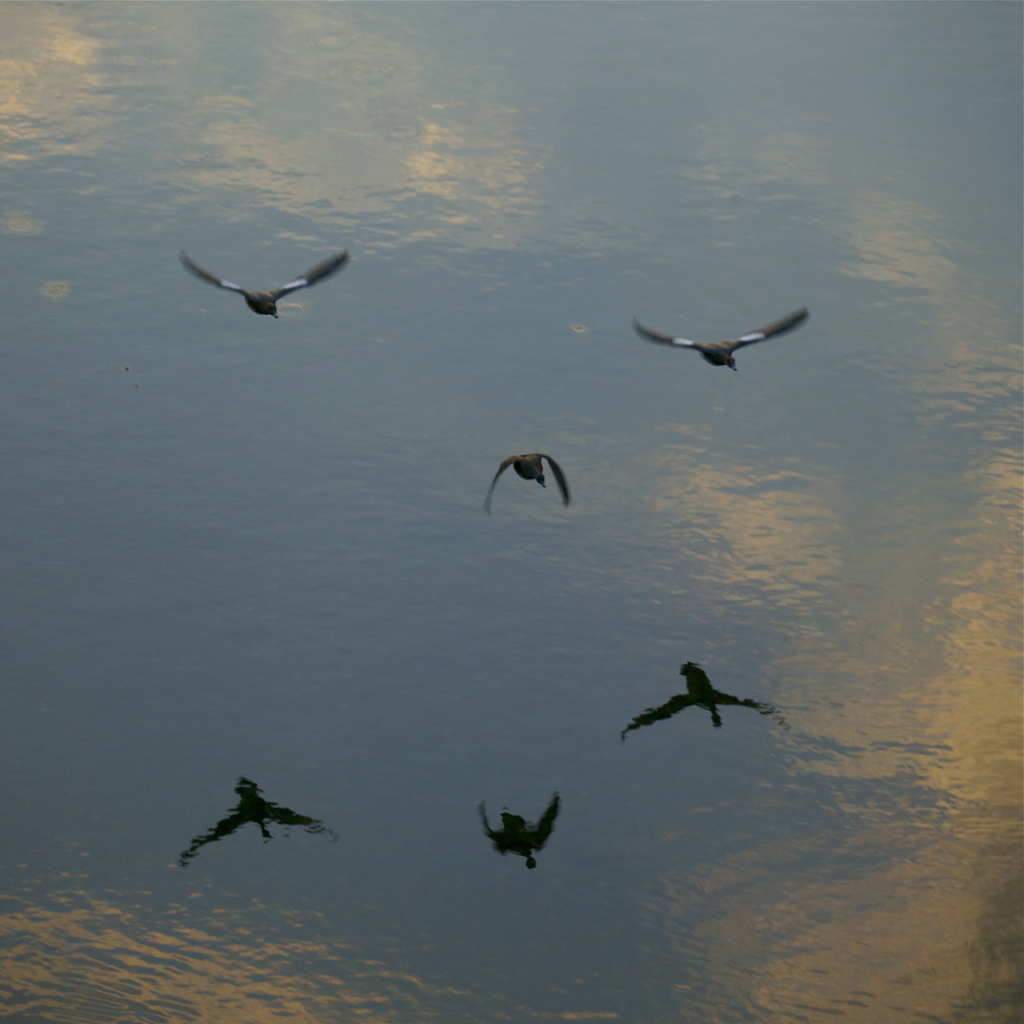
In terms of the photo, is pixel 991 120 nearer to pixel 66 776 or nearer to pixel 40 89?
A: pixel 40 89

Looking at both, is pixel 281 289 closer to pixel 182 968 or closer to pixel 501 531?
pixel 501 531

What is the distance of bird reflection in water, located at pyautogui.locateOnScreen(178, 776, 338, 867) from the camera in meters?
22.3

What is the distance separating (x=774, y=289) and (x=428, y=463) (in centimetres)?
1183

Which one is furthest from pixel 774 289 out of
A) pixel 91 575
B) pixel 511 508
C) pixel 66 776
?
pixel 66 776

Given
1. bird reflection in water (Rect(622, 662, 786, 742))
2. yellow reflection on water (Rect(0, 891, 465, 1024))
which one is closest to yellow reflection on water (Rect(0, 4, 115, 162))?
bird reflection in water (Rect(622, 662, 786, 742))

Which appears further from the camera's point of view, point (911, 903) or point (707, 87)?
point (707, 87)

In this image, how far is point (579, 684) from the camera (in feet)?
84.2

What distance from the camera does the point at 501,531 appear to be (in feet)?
94.7

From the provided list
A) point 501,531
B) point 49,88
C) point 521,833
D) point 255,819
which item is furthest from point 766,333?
point 49,88

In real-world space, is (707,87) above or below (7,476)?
above

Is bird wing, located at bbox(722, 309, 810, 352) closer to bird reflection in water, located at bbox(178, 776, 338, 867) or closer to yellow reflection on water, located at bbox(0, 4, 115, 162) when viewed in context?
bird reflection in water, located at bbox(178, 776, 338, 867)

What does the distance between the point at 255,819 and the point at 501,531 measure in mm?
9173

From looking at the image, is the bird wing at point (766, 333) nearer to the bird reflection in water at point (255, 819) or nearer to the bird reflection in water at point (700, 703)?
the bird reflection in water at point (700, 703)

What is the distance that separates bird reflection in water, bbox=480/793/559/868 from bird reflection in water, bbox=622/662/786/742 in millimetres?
2839
